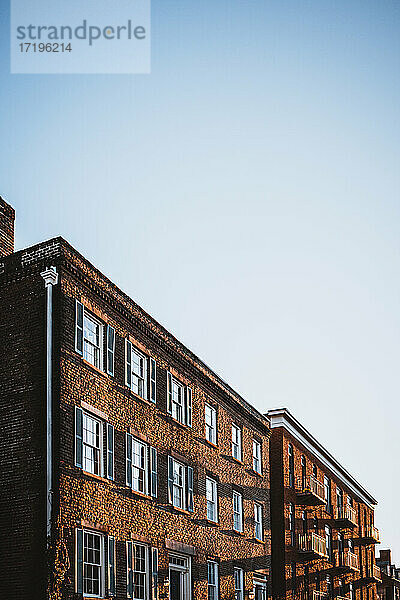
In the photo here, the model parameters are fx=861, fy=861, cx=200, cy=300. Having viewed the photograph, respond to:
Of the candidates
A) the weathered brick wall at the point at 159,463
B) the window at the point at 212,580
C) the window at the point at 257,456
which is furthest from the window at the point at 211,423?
the window at the point at 257,456

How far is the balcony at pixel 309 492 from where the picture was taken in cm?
4300

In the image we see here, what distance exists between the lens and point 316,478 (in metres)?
48.7

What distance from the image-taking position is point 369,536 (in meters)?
61.4

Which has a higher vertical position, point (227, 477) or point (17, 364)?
point (17, 364)

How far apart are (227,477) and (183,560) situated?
5.54 meters

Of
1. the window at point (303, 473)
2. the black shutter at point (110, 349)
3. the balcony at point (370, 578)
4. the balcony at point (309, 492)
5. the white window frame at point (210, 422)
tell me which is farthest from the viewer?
the balcony at point (370, 578)

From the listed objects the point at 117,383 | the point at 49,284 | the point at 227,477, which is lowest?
the point at 227,477

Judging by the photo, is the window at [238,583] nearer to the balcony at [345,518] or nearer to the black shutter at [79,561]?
the black shutter at [79,561]

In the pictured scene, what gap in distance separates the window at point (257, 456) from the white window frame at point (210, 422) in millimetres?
5037

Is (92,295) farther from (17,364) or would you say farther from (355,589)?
(355,589)

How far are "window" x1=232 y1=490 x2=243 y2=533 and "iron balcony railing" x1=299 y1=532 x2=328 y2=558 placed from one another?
8115 mm

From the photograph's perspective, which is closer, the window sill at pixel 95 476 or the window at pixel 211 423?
the window sill at pixel 95 476

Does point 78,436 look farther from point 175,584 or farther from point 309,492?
point 309,492

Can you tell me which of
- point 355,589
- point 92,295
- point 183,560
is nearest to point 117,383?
point 92,295
